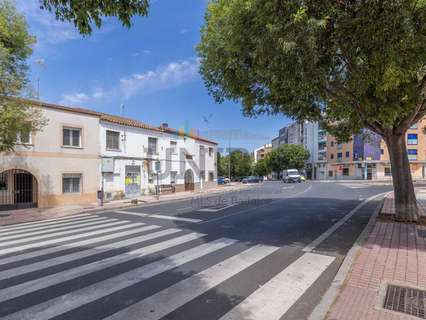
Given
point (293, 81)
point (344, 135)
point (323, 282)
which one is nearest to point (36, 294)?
point (323, 282)

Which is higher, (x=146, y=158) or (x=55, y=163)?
(x=146, y=158)

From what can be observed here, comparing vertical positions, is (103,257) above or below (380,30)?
below

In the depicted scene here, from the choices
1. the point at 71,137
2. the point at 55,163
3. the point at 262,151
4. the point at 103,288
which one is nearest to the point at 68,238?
the point at 103,288

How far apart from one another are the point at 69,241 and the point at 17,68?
9277 mm

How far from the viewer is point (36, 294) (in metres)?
4.12

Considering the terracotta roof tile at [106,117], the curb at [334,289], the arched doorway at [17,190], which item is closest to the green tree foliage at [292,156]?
the terracotta roof tile at [106,117]

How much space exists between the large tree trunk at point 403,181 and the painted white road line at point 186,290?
235 inches

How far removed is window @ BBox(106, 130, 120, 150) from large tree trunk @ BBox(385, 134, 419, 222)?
18.0 metres

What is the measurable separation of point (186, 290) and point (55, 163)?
15.8m

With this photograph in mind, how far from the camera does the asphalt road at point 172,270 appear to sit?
366 centimetres

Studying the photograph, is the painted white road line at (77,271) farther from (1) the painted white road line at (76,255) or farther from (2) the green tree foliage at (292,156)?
(2) the green tree foliage at (292,156)

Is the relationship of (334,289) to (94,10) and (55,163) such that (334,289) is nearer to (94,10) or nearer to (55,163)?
(94,10)

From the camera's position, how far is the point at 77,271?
506 centimetres

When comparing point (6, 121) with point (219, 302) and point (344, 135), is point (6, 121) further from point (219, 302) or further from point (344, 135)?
point (344, 135)
